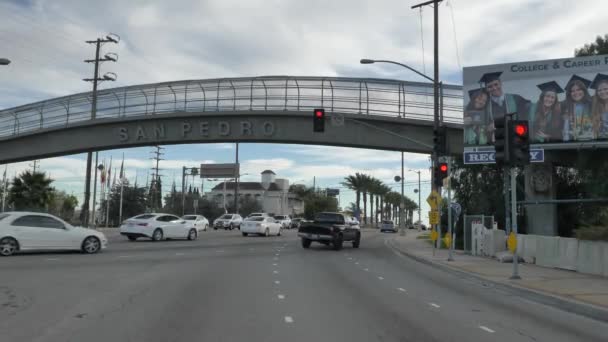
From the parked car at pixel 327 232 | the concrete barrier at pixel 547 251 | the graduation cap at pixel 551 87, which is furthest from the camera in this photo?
the graduation cap at pixel 551 87

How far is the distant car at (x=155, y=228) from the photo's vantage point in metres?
29.3

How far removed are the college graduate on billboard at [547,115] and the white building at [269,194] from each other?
9462 centimetres

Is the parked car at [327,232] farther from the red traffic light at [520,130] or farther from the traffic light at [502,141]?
the red traffic light at [520,130]

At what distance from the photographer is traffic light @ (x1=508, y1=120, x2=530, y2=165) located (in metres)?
15.1

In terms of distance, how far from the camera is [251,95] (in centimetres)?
3172

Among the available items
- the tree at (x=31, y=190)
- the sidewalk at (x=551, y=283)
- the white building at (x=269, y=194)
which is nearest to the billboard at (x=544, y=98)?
the sidewalk at (x=551, y=283)

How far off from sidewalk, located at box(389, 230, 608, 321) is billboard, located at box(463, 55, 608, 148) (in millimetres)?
10854

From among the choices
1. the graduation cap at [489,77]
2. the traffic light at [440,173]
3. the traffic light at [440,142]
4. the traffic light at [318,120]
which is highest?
the graduation cap at [489,77]

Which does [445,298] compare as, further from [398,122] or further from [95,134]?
[95,134]

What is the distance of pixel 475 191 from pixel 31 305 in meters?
28.8

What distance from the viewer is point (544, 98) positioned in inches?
1131

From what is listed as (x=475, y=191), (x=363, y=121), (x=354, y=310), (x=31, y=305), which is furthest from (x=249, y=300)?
(x=475, y=191)

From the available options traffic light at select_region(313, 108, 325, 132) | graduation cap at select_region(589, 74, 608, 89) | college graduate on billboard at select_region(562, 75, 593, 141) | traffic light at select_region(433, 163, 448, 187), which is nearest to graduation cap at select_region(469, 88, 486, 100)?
college graduate on billboard at select_region(562, 75, 593, 141)

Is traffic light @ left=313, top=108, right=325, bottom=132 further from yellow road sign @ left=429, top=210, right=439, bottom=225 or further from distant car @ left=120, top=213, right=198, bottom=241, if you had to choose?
distant car @ left=120, top=213, right=198, bottom=241
